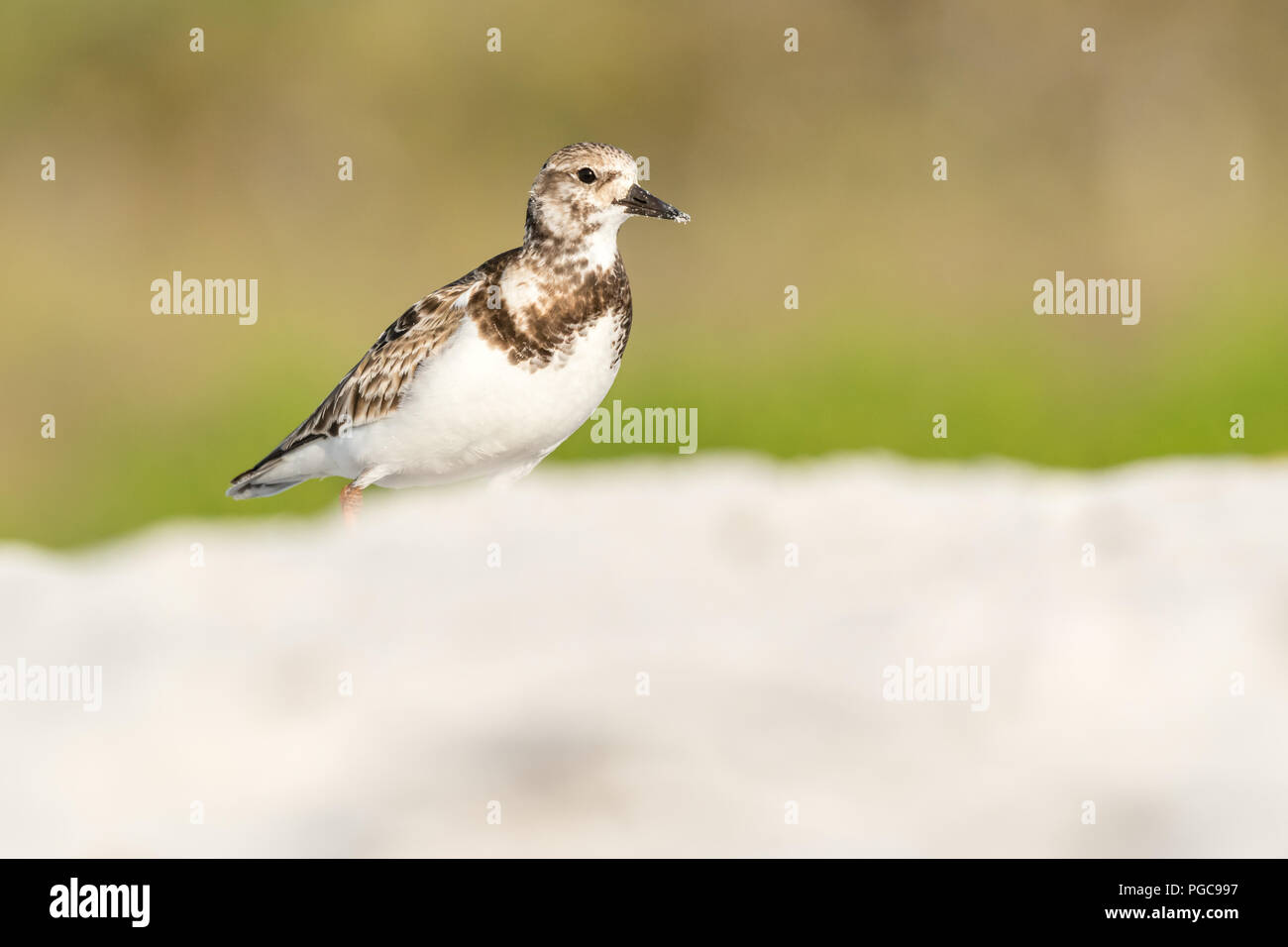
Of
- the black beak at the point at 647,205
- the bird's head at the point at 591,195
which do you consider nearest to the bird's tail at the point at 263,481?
the bird's head at the point at 591,195

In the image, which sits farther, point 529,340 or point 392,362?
point 392,362

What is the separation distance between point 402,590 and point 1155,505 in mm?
3177

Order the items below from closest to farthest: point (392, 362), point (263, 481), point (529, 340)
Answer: point (529, 340) < point (392, 362) < point (263, 481)

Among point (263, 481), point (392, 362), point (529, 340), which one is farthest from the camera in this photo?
point (263, 481)

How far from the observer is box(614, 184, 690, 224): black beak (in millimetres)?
5801

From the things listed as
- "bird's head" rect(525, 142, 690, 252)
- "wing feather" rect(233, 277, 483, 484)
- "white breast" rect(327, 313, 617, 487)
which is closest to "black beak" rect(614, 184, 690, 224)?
"bird's head" rect(525, 142, 690, 252)

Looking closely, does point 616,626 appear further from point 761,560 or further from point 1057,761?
point 1057,761

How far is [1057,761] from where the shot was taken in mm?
4641

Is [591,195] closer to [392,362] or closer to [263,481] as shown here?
[392,362]

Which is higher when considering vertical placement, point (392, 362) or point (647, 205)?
point (647, 205)

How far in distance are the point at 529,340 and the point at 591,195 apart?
2.16 ft

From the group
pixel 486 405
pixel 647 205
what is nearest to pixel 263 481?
pixel 486 405

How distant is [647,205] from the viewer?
581 centimetres

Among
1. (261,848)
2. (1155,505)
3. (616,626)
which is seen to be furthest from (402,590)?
(1155,505)
